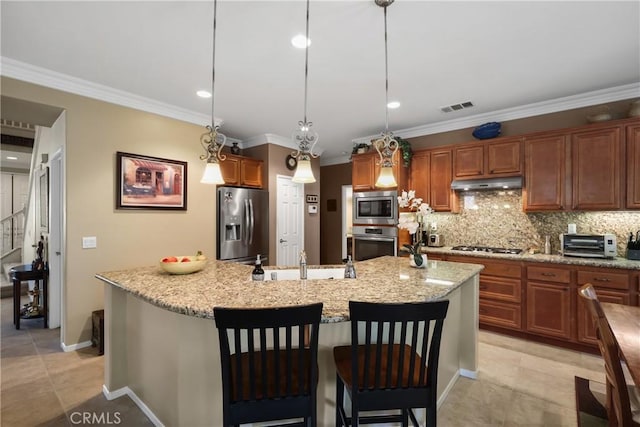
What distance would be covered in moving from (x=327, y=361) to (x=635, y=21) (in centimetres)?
314

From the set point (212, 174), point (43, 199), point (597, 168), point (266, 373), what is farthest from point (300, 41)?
point (43, 199)

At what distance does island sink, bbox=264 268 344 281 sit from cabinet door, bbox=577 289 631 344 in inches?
101

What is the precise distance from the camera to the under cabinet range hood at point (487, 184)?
3.57m

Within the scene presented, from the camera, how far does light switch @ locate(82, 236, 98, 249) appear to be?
305 centimetres

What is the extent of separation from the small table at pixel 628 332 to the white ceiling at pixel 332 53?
1986 millimetres

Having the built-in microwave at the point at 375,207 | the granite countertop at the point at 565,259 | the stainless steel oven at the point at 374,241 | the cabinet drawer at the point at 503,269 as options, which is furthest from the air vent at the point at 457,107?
the cabinet drawer at the point at 503,269

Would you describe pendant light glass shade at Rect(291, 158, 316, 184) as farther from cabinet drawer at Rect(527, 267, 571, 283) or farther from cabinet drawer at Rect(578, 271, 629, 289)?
cabinet drawer at Rect(578, 271, 629, 289)

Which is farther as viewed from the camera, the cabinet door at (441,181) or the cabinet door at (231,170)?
the cabinet door at (231,170)

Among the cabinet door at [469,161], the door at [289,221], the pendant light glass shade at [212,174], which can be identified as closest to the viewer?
the pendant light glass shade at [212,174]

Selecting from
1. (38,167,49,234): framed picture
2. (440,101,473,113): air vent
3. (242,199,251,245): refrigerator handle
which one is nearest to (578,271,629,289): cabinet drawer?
(440,101,473,113): air vent

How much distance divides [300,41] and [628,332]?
2.79 m

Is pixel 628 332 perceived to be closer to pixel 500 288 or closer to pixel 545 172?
pixel 500 288

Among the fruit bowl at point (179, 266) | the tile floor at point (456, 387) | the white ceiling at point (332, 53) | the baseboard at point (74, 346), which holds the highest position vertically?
the white ceiling at point (332, 53)

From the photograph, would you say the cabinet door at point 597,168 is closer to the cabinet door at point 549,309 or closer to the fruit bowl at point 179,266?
the cabinet door at point 549,309
